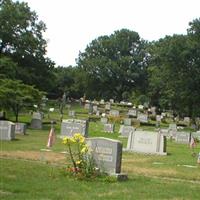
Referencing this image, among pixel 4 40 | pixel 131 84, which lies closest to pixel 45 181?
pixel 4 40

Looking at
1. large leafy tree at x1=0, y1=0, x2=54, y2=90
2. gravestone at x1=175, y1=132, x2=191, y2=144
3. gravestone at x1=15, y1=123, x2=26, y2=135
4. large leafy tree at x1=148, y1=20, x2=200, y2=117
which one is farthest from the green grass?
large leafy tree at x1=148, y1=20, x2=200, y2=117

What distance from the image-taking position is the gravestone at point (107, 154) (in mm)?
13897

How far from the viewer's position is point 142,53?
344 feet

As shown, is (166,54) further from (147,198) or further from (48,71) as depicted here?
(147,198)

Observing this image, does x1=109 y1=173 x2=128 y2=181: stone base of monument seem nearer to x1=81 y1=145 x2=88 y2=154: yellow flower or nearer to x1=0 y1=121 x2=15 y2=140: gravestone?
x1=81 y1=145 x2=88 y2=154: yellow flower

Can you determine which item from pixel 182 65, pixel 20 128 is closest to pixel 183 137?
pixel 20 128

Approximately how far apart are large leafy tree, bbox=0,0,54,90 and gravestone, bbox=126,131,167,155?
26291 millimetres

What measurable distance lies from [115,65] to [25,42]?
50060 millimetres

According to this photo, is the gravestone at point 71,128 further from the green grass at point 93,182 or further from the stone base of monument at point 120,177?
the stone base of monument at point 120,177

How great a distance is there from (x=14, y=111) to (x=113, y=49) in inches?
2672

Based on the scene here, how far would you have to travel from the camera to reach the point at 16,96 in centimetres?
3625

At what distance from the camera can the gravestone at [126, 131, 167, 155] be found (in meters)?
23.7

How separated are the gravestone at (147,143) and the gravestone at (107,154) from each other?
9551 millimetres

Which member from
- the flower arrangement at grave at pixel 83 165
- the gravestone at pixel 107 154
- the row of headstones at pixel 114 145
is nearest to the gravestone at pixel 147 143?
the row of headstones at pixel 114 145
